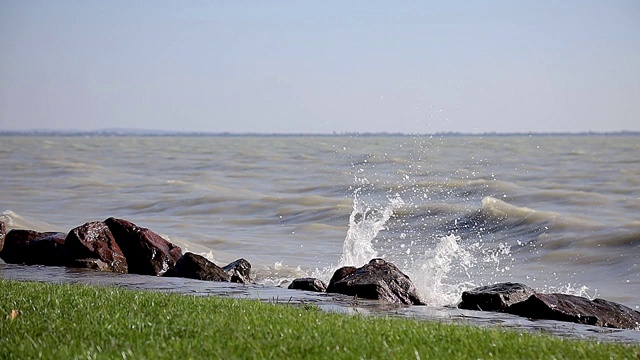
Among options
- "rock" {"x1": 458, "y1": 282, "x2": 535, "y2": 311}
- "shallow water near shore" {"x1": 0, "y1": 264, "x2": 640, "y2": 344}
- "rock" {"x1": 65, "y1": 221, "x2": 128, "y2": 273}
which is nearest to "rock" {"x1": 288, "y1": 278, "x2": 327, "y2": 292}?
"shallow water near shore" {"x1": 0, "y1": 264, "x2": 640, "y2": 344}

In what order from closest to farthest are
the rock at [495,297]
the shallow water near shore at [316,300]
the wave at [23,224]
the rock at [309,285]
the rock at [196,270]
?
A: 1. the shallow water near shore at [316,300]
2. the rock at [495,297]
3. the rock at [309,285]
4. the rock at [196,270]
5. the wave at [23,224]

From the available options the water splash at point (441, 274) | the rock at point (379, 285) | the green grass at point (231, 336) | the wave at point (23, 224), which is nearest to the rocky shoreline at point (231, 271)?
the rock at point (379, 285)

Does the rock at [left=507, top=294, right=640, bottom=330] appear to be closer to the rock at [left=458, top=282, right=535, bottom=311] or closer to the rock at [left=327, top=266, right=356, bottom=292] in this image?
the rock at [left=458, top=282, right=535, bottom=311]

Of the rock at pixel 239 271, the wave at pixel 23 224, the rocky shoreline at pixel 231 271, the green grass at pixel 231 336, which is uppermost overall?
the green grass at pixel 231 336

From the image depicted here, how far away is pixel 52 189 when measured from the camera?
145ft

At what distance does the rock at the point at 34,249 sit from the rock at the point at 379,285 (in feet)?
19.7

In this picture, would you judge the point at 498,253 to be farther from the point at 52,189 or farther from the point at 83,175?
the point at 83,175

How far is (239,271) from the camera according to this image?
17750 millimetres

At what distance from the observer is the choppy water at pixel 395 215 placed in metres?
21.2

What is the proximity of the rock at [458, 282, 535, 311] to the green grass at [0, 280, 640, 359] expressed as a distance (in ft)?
11.4

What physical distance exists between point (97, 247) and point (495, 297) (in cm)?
812

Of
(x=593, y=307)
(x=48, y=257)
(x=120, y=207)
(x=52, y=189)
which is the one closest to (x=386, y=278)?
(x=593, y=307)

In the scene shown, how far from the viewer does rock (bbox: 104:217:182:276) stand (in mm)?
17781

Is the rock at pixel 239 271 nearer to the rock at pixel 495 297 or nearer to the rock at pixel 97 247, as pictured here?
the rock at pixel 97 247
